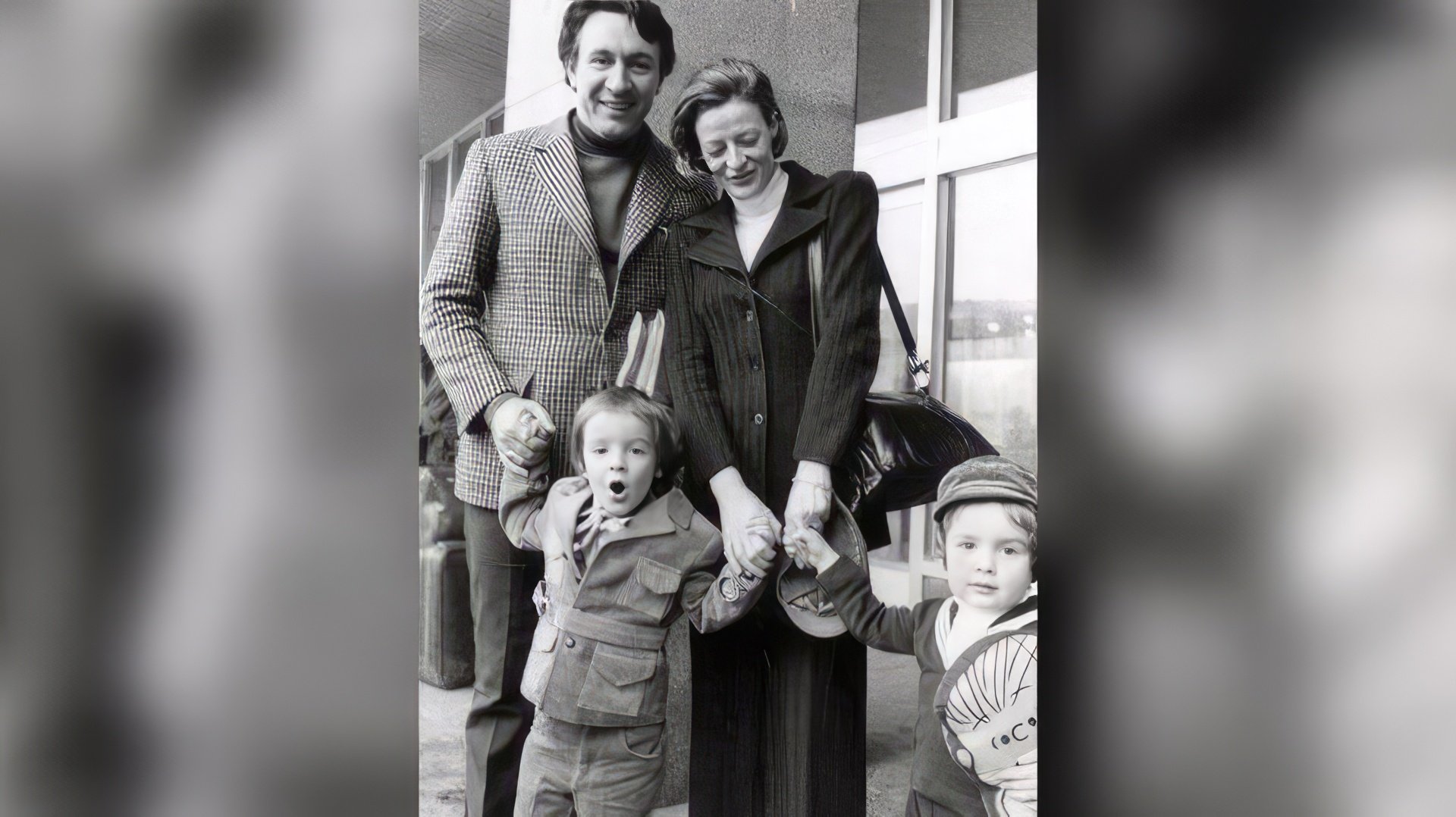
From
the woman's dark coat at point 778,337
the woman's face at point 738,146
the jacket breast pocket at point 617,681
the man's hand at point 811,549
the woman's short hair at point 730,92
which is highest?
the woman's short hair at point 730,92

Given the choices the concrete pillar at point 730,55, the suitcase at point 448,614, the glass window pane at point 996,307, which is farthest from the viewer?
the suitcase at point 448,614

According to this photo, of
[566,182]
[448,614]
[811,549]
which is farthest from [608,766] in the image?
[566,182]

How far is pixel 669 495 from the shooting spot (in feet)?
5.51

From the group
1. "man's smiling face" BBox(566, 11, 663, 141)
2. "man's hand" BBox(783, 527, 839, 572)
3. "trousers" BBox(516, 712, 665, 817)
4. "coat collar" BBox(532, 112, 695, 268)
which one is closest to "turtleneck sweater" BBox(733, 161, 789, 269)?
"coat collar" BBox(532, 112, 695, 268)

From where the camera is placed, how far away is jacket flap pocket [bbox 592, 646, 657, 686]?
65.7 inches

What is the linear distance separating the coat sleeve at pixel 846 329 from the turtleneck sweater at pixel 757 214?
0.11 m

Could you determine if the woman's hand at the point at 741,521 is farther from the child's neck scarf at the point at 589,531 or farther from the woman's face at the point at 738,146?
the woman's face at the point at 738,146

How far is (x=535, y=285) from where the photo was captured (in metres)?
1.70

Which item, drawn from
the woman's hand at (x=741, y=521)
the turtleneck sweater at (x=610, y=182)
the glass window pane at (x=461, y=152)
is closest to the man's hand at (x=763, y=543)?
the woman's hand at (x=741, y=521)

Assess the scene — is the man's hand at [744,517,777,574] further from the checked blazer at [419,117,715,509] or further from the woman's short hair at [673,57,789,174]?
the woman's short hair at [673,57,789,174]

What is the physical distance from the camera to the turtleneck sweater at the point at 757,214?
1.65 metres
